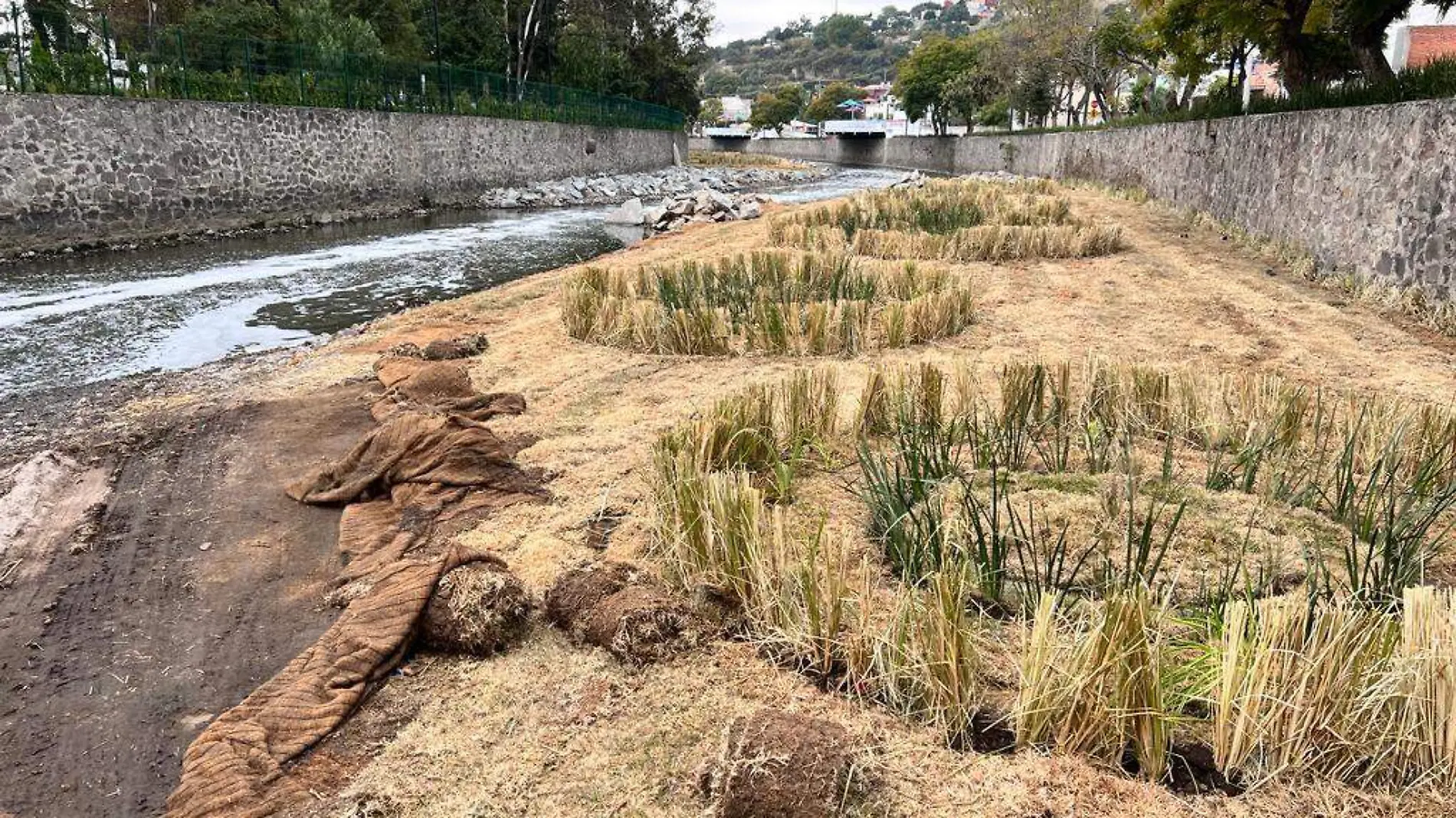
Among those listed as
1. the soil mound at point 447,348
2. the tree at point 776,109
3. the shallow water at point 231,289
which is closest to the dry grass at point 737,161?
the tree at point 776,109

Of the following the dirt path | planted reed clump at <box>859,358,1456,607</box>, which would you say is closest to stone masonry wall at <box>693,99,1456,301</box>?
planted reed clump at <box>859,358,1456,607</box>

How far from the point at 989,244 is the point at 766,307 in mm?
5583

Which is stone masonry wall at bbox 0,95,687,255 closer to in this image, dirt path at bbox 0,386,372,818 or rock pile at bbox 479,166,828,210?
rock pile at bbox 479,166,828,210

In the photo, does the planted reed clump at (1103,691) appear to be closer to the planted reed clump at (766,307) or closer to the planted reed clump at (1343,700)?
the planted reed clump at (1343,700)

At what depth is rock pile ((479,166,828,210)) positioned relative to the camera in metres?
30.4

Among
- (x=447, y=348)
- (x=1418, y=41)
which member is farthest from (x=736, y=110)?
(x=447, y=348)

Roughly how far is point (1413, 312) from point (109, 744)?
9.67 m

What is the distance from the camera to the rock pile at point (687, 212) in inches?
890

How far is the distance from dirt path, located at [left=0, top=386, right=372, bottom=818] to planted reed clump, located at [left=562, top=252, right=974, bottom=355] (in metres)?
2.83

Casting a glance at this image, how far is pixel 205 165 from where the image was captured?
62.7ft

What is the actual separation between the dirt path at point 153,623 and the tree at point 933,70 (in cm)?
5705

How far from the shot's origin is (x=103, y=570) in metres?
4.26

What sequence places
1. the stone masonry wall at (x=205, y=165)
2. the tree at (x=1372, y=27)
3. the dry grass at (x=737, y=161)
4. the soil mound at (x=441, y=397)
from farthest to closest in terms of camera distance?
the dry grass at (x=737, y=161), the stone masonry wall at (x=205, y=165), the tree at (x=1372, y=27), the soil mound at (x=441, y=397)

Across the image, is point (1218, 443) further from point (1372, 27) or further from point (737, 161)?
point (737, 161)
